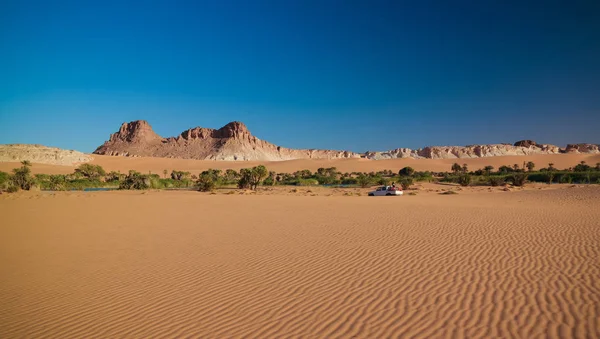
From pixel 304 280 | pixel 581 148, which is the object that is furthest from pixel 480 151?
pixel 304 280

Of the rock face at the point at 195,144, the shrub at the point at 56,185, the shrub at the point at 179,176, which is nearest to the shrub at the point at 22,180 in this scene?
the shrub at the point at 56,185

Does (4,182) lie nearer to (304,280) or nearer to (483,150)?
(304,280)

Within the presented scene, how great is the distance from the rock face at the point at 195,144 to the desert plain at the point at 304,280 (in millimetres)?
127899

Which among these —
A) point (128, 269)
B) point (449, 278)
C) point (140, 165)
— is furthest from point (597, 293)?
point (140, 165)

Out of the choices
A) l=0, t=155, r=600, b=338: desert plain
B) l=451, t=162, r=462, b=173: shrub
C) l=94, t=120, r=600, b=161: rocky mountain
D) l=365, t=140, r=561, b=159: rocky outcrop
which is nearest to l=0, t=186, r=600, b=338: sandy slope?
l=0, t=155, r=600, b=338: desert plain

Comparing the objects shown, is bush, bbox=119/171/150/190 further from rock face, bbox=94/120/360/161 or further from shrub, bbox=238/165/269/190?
rock face, bbox=94/120/360/161

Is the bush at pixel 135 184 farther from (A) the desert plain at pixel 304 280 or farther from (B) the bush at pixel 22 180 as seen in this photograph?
(A) the desert plain at pixel 304 280

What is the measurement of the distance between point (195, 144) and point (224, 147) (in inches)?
698

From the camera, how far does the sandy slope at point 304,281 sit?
4.58m

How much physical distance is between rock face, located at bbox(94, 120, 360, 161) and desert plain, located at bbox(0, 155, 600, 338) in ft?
420

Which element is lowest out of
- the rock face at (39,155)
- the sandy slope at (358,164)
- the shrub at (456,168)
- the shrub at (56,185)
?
the shrub at (56,185)

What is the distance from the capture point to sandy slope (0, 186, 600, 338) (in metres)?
4.58

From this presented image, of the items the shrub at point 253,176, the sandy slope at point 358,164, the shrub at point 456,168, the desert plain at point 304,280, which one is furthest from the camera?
the sandy slope at point 358,164

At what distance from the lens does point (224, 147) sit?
471 ft
